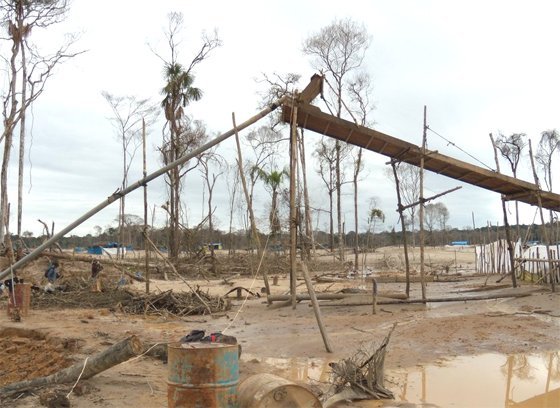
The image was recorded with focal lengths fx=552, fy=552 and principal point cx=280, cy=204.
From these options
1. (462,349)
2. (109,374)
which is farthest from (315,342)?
(109,374)

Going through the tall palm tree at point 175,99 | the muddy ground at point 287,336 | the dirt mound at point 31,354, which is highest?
the tall palm tree at point 175,99

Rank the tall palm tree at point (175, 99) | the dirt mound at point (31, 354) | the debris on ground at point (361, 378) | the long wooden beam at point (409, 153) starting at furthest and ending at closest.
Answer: the tall palm tree at point (175, 99)
the long wooden beam at point (409, 153)
the dirt mound at point (31, 354)
the debris on ground at point (361, 378)

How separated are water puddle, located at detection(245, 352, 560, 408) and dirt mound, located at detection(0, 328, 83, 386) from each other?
3.12 m

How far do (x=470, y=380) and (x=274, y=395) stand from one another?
366 cm

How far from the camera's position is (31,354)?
32.4 ft

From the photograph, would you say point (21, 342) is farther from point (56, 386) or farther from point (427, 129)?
point (427, 129)

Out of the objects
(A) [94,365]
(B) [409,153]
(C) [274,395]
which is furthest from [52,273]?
(C) [274,395]

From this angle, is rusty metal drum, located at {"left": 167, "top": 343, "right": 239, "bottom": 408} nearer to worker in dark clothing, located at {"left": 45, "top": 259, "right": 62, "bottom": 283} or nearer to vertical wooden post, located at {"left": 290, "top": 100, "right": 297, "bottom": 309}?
vertical wooden post, located at {"left": 290, "top": 100, "right": 297, "bottom": 309}

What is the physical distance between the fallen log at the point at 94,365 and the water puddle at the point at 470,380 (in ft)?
7.86

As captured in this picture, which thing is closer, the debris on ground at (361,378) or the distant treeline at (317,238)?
the debris on ground at (361,378)

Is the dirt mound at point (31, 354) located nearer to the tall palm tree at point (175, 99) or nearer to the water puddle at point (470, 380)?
the water puddle at point (470, 380)

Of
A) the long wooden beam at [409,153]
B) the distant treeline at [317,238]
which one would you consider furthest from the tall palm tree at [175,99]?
the long wooden beam at [409,153]

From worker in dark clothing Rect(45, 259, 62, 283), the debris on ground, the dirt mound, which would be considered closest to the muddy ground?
the dirt mound

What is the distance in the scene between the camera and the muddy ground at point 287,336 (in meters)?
6.75
